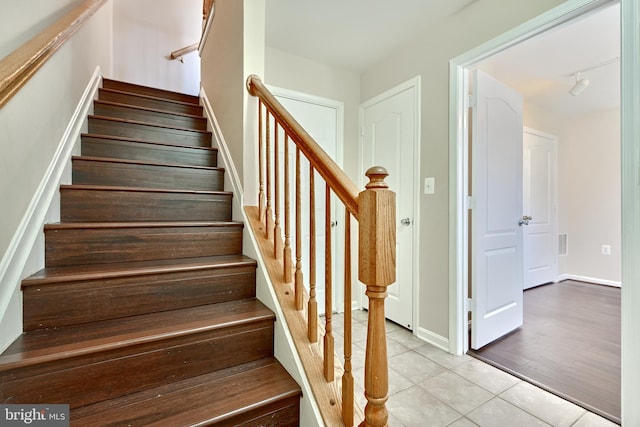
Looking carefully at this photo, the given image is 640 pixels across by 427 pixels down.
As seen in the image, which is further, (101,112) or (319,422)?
(101,112)

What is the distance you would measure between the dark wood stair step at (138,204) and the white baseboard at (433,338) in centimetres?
173

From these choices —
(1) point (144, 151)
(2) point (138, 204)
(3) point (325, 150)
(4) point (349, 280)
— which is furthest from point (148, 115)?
(4) point (349, 280)

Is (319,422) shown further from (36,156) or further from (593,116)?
(593,116)

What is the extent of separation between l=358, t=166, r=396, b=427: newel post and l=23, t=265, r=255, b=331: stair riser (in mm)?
811

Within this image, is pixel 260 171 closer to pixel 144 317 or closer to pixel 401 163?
pixel 144 317

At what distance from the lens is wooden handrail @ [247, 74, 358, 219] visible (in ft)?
2.96

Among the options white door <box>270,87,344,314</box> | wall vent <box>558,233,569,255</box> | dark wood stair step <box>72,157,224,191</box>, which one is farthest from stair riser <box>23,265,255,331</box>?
wall vent <box>558,233,569,255</box>

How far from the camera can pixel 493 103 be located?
232cm

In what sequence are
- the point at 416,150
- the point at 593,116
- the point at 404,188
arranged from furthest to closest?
the point at 593,116 → the point at 404,188 → the point at 416,150

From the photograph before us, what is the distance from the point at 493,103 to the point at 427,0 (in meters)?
0.92

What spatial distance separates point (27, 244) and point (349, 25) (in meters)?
2.34

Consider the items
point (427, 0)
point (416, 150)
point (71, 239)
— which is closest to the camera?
point (71, 239)

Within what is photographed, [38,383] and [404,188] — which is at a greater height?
[404,188]

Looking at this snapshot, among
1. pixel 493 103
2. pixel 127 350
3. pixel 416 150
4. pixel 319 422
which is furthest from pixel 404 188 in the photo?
pixel 127 350
